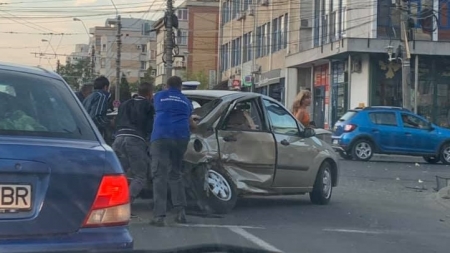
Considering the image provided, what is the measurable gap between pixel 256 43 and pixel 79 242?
50.4m

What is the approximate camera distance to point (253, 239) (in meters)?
8.82

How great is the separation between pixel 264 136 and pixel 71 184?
6.89m

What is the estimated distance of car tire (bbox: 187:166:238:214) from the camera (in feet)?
33.6

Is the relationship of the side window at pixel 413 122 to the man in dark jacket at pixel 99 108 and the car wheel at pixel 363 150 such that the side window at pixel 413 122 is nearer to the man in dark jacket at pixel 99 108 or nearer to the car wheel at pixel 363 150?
the car wheel at pixel 363 150

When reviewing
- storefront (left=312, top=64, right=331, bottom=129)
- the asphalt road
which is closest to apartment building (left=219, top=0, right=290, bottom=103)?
storefront (left=312, top=64, right=331, bottom=129)

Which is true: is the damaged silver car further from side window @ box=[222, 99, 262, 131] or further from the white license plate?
the white license plate

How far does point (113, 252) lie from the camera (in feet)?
14.5

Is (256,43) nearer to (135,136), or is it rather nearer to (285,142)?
(285,142)

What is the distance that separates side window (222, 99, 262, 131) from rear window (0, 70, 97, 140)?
5.84 metres

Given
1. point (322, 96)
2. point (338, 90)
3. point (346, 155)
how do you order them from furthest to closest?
point (322, 96) → point (338, 90) → point (346, 155)

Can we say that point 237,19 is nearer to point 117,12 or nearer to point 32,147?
point 117,12

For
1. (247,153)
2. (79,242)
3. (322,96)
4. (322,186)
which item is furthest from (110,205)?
(322,96)

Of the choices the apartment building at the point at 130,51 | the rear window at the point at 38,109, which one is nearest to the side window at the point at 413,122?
the rear window at the point at 38,109

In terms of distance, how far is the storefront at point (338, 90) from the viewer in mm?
36969
